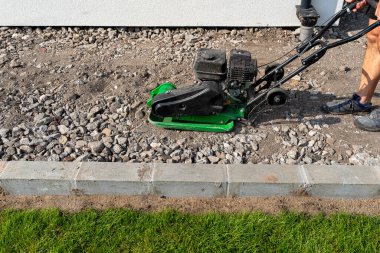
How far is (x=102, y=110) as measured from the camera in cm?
387

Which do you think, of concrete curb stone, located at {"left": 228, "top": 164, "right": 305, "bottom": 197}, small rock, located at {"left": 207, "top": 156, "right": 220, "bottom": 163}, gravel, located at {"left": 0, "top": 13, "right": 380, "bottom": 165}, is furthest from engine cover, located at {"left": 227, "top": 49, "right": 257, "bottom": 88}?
concrete curb stone, located at {"left": 228, "top": 164, "right": 305, "bottom": 197}

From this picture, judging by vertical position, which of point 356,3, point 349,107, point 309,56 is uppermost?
point 356,3

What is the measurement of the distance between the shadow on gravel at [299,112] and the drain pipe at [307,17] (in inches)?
49.6

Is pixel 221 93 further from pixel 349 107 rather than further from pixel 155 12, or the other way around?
pixel 155 12

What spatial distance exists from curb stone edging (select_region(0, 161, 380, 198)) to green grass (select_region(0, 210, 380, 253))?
19 centimetres

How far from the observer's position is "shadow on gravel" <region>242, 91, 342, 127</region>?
12.4 ft

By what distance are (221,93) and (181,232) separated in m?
1.21

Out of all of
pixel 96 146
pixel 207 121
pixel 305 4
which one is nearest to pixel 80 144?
pixel 96 146

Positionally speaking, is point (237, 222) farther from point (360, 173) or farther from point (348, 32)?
point (348, 32)

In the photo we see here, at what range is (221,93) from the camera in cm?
340

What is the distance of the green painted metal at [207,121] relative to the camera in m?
3.55

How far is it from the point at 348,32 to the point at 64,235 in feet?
14.7

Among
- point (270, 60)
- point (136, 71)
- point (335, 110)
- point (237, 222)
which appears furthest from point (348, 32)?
point (237, 222)

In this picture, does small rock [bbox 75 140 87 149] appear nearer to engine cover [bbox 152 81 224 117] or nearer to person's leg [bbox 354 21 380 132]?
engine cover [bbox 152 81 224 117]
